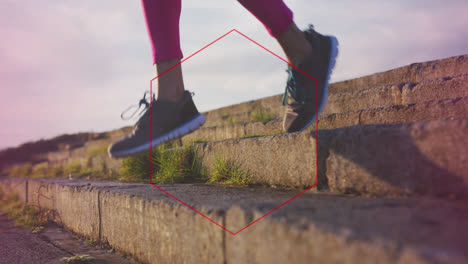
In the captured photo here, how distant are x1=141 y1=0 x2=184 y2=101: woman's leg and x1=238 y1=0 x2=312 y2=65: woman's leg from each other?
0.38m

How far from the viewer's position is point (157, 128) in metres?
1.82

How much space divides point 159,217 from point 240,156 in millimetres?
675

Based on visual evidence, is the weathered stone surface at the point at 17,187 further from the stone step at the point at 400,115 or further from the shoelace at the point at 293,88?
the shoelace at the point at 293,88

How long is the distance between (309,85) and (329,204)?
2.77ft

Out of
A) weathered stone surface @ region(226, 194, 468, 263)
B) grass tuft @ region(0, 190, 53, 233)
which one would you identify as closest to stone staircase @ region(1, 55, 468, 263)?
weathered stone surface @ region(226, 194, 468, 263)

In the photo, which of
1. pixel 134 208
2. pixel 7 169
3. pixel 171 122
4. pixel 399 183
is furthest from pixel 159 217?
pixel 7 169

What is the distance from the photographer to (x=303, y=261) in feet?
2.99

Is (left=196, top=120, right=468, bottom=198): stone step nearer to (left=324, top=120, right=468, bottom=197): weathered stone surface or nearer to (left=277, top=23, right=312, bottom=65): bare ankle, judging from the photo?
(left=324, top=120, right=468, bottom=197): weathered stone surface

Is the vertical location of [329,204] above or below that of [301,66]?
below

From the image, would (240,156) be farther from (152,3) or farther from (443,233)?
(443,233)

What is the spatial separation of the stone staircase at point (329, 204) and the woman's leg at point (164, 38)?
21.8 inches

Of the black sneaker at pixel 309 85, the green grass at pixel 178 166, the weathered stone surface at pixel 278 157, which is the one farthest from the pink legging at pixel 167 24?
the green grass at pixel 178 166

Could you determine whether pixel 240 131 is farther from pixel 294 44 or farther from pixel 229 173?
pixel 294 44

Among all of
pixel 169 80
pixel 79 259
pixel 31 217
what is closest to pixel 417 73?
pixel 169 80
